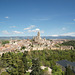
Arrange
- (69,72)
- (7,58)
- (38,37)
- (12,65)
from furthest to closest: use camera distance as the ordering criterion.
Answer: (38,37) < (7,58) < (12,65) < (69,72)

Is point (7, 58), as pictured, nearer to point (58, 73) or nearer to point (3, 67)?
point (3, 67)

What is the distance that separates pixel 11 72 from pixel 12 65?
4.44 metres

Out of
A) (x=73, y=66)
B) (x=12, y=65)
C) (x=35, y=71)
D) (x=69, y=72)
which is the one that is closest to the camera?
(x=35, y=71)

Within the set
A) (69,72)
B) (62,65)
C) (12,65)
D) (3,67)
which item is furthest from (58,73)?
(3,67)

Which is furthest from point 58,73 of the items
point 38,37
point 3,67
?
point 38,37

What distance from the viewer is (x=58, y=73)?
61.5 feet

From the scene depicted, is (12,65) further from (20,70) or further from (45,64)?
(45,64)

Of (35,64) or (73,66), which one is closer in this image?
(35,64)

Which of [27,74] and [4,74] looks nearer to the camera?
[4,74]

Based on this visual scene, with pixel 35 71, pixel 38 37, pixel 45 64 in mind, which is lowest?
pixel 45 64

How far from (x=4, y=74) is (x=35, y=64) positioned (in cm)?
670

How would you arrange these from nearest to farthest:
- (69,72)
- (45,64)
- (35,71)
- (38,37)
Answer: (35,71) → (69,72) → (45,64) → (38,37)

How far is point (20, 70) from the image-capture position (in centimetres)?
1834

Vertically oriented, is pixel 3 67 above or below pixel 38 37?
below
